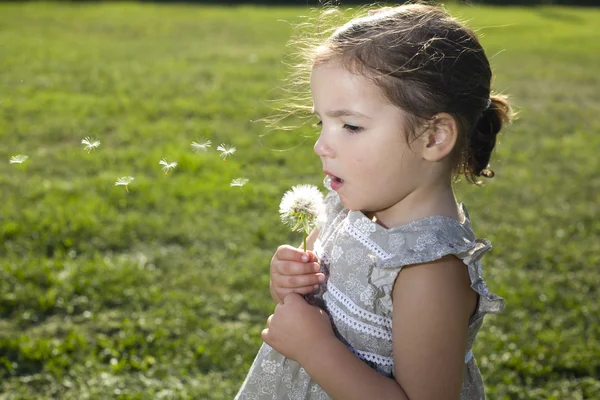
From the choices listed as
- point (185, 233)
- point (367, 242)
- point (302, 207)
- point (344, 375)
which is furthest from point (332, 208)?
point (185, 233)

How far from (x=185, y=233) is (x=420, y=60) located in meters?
3.30

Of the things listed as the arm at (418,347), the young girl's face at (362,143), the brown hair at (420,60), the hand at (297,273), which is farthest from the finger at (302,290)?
the brown hair at (420,60)

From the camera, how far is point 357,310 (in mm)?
1835

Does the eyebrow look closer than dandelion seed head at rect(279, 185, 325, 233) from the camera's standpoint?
Yes

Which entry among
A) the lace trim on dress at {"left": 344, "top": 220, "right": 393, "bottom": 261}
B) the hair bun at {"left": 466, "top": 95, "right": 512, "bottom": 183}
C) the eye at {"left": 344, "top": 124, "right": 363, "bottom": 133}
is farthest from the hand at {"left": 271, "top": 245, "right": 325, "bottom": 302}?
the hair bun at {"left": 466, "top": 95, "right": 512, "bottom": 183}

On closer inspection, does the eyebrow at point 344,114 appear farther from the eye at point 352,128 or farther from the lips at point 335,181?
the lips at point 335,181

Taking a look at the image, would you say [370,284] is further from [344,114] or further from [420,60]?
[420,60]

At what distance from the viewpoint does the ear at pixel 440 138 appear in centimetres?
173

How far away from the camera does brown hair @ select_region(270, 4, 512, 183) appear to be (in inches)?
66.7

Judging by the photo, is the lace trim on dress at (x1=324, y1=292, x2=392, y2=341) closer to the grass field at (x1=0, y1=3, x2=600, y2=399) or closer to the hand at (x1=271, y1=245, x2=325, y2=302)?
the hand at (x1=271, y1=245, x2=325, y2=302)

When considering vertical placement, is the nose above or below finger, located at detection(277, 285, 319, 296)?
above

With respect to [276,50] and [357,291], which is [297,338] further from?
[276,50]

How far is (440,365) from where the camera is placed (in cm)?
166

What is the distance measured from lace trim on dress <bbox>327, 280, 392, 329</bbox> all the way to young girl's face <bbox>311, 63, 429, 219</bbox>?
0.82ft
